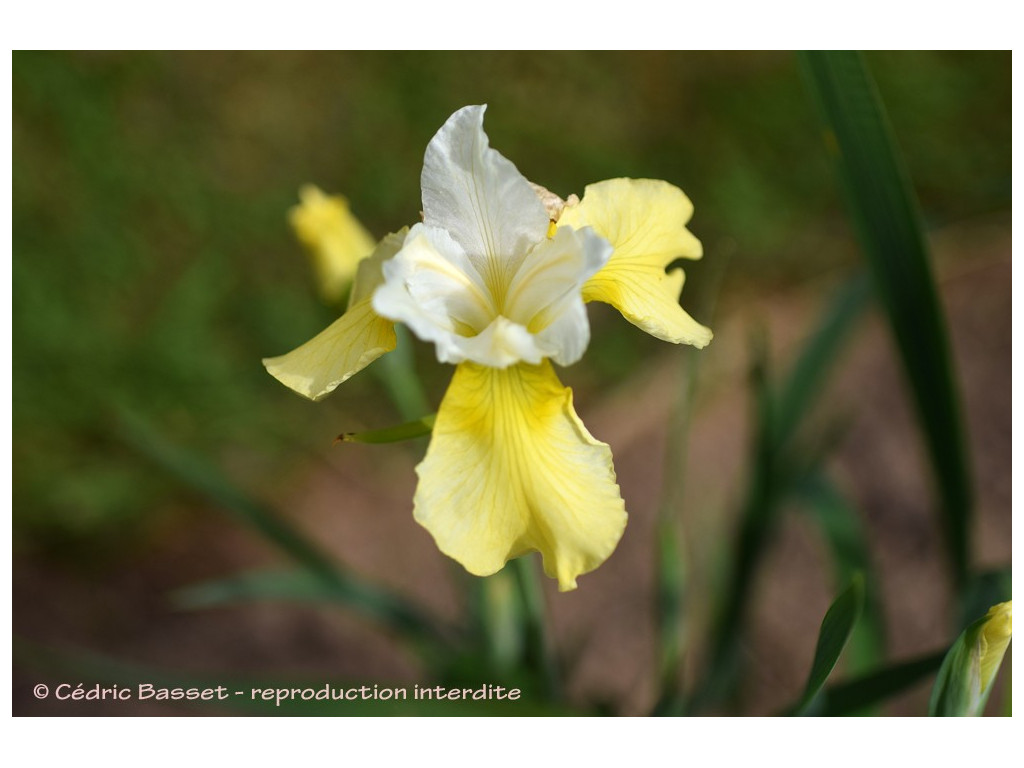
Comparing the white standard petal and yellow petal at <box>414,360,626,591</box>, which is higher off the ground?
the white standard petal

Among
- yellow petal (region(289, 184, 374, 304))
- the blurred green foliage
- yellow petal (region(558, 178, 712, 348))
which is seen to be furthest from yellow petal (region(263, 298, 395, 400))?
the blurred green foliage

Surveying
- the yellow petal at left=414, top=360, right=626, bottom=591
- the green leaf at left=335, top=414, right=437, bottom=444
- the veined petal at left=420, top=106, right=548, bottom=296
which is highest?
the veined petal at left=420, top=106, right=548, bottom=296

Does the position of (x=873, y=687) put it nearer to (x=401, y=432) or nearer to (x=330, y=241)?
(x=401, y=432)

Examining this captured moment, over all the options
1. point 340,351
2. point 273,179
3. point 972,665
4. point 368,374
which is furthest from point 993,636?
point 273,179

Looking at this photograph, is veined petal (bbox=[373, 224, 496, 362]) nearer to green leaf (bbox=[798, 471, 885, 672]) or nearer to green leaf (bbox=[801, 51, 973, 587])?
green leaf (bbox=[801, 51, 973, 587])

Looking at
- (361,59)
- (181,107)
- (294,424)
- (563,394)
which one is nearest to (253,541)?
(294,424)

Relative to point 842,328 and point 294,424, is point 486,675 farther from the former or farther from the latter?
point 294,424

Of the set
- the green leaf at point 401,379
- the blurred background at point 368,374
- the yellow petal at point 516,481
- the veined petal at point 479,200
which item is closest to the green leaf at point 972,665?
the yellow petal at point 516,481
